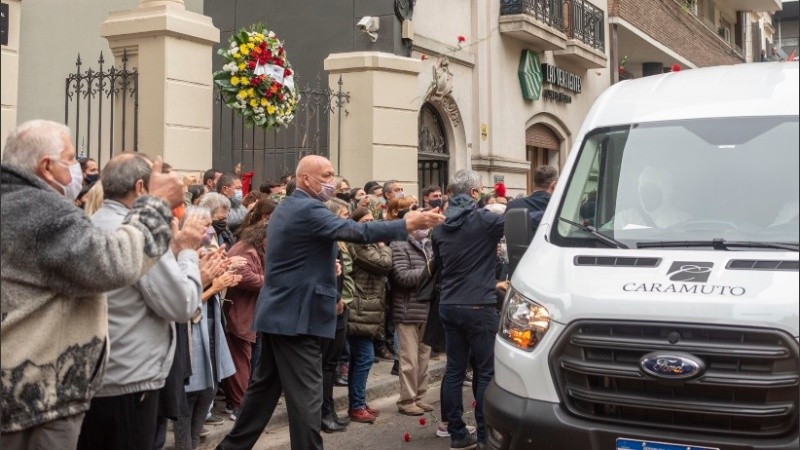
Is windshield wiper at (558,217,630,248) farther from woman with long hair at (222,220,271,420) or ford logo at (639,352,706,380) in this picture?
woman with long hair at (222,220,271,420)

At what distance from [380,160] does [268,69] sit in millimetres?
3134

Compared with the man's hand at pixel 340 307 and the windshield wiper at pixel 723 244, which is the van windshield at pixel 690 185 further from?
the man's hand at pixel 340 307

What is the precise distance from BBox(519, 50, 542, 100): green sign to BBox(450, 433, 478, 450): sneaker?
13.0 metres

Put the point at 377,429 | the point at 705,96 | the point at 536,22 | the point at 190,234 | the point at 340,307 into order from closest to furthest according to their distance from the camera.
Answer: the point at 190,234 < the point at 705,96 < the point at 340,307 < the point at 377,429 < the point at 536,22

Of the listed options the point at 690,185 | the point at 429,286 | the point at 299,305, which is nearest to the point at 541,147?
the point at 429,286

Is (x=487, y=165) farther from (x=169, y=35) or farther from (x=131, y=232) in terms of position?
(x=131, y=232)

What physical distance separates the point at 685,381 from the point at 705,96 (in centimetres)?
205

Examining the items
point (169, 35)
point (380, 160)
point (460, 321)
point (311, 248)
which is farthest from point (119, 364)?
point (380, 160)

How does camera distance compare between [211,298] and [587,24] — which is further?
[587,24]

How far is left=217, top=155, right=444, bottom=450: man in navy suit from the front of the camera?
626 centimetres

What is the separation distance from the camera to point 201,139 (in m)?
11.5

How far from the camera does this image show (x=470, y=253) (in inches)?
301

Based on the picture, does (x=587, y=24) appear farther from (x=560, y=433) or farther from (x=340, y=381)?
(x=560, y=433)

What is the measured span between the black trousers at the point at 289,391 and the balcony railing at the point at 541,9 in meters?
13.3
